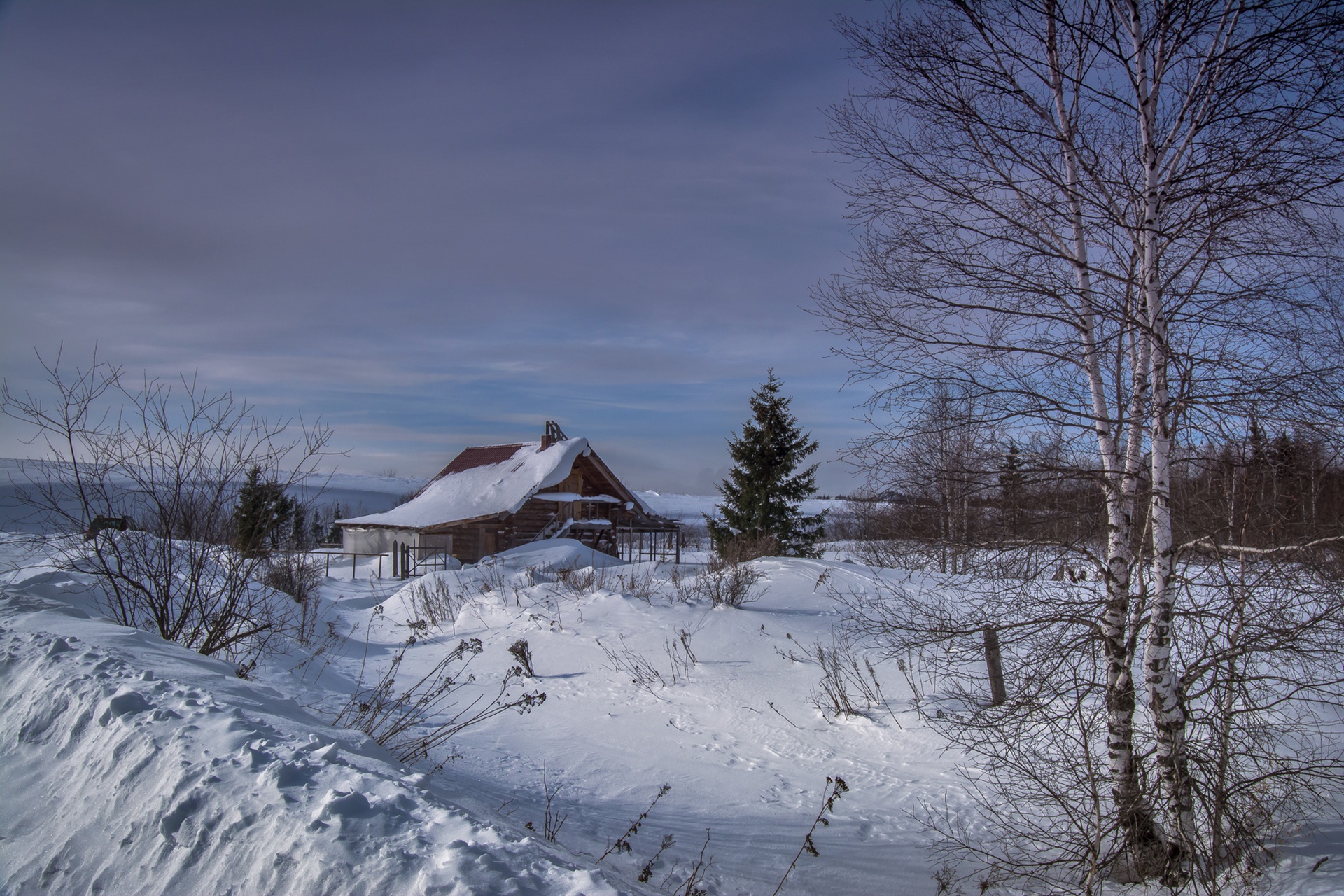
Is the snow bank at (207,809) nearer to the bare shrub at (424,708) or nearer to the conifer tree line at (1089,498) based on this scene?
the bare shrub at (424,708)

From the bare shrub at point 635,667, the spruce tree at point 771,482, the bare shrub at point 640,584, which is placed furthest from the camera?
the spruce tree at point 771,482

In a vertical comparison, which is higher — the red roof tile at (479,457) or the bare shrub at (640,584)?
the red roof tile at (479,457)

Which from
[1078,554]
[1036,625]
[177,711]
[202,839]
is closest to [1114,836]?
[1036,625]

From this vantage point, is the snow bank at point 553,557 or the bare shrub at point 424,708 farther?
the snow bank at point 553,557

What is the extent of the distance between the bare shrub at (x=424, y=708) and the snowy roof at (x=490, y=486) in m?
14.2

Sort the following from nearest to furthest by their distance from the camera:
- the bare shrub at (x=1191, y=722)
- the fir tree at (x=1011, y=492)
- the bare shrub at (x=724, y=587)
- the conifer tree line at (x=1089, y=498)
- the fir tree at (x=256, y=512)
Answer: the bare shrub at (x=1191, y=722), the conifer tree line at (x=1089, y=498), the fir tree at (x=1011, y=492), the fir tree at (x=256, y=512), the bare shrub at (x=724, y=587)

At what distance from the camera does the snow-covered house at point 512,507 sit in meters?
25.8

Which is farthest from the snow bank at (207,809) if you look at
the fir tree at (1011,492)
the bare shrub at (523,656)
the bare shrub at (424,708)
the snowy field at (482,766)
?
the bare shrub at (523,656)

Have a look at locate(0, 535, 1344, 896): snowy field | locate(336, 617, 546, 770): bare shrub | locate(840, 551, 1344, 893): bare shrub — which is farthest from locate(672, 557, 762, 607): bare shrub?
locate(840, 551, 1344, 893): bare shrub

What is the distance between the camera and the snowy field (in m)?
2.44

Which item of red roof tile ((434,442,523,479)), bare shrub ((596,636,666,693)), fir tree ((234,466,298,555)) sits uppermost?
red roof tile ((434,442,523,479))

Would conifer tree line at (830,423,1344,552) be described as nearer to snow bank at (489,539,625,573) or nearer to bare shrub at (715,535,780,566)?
bare shrub at (715,535,780,566)

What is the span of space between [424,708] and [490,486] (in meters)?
19.2

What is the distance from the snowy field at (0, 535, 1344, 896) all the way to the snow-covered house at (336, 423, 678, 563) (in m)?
13.2
